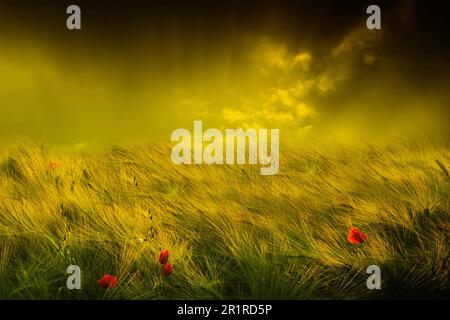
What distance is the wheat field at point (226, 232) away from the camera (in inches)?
84.9

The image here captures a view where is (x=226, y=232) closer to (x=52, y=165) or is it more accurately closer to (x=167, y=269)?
(x=167, y=269)

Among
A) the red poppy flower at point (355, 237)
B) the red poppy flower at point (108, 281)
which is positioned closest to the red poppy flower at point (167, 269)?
the red poppy flower at point (108, 281)

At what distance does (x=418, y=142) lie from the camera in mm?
3783

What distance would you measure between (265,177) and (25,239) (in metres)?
1.45

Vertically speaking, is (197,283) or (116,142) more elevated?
(116,142)

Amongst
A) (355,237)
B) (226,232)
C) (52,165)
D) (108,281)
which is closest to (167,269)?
(108,281)

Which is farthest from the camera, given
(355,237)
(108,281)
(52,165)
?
(52,165)

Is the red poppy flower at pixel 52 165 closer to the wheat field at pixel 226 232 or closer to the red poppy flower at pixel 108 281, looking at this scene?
the wheat field at pixel 226 232

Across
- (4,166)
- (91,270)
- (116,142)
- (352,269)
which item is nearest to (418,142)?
(352,269)

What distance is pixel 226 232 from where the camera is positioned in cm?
233

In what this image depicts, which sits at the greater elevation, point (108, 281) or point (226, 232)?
point (226, 232)

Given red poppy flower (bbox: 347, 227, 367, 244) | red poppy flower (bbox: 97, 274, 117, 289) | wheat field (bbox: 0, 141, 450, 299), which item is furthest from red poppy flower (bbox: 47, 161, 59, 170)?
red poppy flower (bbox: 347, 227, 367, 244)
